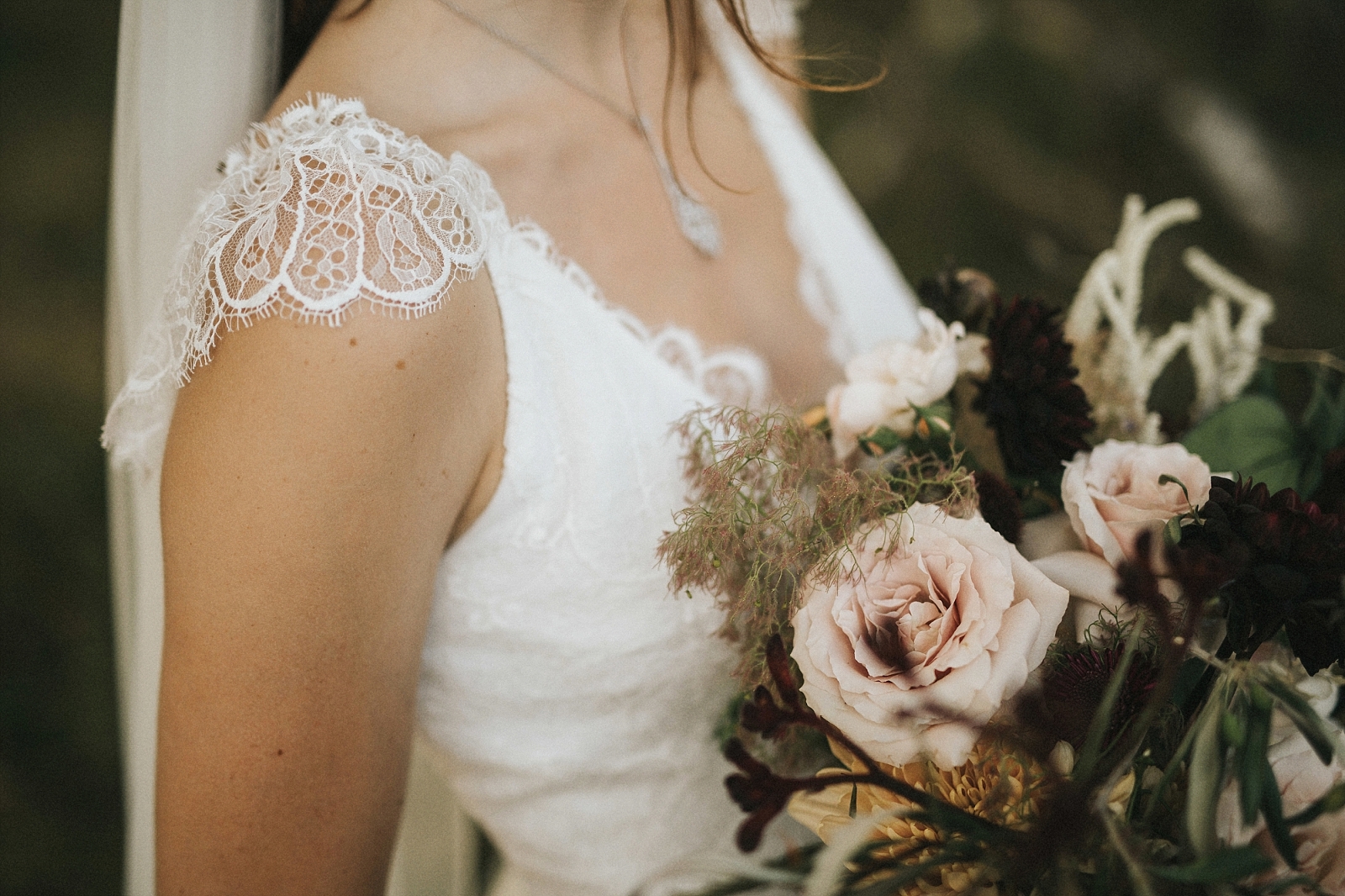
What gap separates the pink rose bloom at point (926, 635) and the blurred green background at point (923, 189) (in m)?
0.69

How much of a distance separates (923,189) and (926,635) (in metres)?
2.28

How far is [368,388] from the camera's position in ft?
2.15

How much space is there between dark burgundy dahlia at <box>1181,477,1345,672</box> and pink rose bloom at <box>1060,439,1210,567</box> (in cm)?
6

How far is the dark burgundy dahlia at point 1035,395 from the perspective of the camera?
2.19ft

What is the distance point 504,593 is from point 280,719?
0.21 m

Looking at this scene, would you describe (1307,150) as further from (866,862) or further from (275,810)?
(275,810)

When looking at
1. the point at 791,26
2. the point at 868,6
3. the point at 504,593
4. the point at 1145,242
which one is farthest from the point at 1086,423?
the point at 868,6

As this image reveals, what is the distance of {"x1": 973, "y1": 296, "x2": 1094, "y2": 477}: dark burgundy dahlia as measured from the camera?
0.67 m

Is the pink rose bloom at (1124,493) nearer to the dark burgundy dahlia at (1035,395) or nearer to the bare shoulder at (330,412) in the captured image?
the dark burgundy dahlia at (1035,395)

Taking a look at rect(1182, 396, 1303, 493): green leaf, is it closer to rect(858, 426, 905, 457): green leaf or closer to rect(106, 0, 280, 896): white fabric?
rect(858, 426, 905, 457): green leaf

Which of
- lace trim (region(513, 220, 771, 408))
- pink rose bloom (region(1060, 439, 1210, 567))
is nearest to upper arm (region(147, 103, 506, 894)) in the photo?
lace trim (region(513, 220, 771, 408))

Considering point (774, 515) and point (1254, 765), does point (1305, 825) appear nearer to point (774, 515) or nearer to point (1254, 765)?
point (1254, 765)

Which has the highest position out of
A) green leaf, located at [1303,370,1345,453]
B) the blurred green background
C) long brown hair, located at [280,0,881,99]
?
long brown hair, located at [280,0,881,99]

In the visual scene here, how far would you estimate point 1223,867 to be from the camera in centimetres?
42
